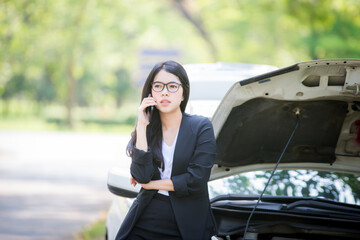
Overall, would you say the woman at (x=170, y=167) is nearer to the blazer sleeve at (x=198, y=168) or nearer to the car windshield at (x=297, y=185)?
the blazer sleeve at (x=198, y=168)

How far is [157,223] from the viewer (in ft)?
9.40

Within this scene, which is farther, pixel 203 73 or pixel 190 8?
pixel 190 8

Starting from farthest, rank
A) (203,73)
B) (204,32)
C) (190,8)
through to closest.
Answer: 1. (190,8)
2. (204,32)
3. (203,73)

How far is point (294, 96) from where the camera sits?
11.4ft

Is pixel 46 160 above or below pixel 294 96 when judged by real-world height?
below

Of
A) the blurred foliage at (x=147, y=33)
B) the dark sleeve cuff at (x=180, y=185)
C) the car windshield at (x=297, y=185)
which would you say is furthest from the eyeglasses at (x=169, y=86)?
the blurred foliage at (x=147, y=33)

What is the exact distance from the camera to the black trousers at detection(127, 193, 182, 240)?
286 centimetres

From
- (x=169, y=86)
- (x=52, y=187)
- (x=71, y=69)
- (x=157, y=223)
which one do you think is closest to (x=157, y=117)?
(x=169, y=86)

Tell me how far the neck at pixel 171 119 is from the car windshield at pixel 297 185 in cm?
122

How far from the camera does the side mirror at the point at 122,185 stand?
363cm

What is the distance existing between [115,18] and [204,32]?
5520 mm

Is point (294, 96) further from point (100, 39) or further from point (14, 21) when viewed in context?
point (100, 39)

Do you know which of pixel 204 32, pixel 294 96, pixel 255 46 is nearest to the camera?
pixel 294 96

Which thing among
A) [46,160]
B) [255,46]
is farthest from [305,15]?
[255,46]
